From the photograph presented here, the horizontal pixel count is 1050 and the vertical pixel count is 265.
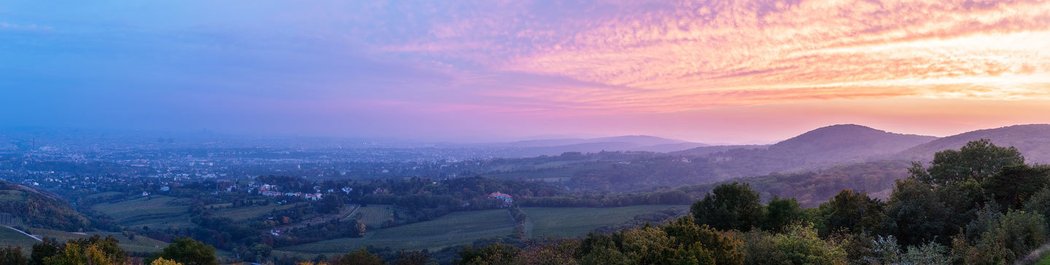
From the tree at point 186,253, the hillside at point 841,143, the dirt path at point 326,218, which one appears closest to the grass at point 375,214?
the dirt path at point 326,218

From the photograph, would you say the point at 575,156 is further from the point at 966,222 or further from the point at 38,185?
the point at 966,222

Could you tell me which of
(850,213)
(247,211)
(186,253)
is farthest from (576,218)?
(186,253)

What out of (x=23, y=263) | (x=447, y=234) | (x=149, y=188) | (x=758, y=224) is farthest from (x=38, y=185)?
(x=758, y=224)

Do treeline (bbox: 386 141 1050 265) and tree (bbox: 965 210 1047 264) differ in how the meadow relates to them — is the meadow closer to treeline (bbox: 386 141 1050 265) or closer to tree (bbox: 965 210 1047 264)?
treeline (bbox: 386 141 1050 265)

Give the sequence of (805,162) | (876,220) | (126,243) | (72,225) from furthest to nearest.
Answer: (805,162)
(72,225)
(126,243)
(876,220)

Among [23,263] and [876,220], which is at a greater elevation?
[876,220]

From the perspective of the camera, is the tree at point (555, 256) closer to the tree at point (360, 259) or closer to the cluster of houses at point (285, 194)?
the tree at point (360, 259)
